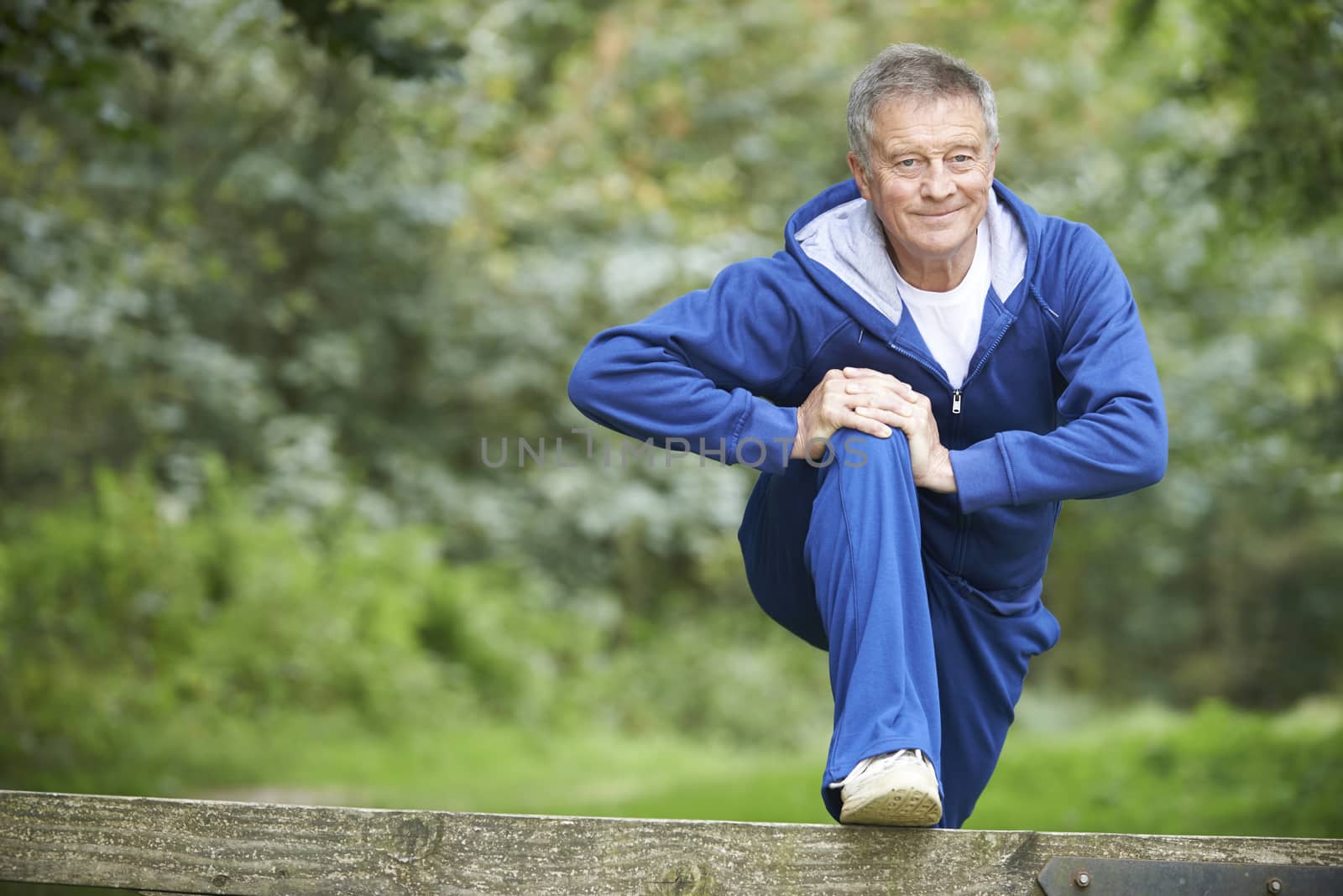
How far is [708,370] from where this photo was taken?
2459 millimetres

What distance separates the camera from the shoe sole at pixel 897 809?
5.85ft

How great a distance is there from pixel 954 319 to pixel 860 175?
33 cm

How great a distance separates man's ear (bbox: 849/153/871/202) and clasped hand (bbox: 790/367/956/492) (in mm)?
408

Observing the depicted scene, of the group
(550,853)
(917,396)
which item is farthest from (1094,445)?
(550,853)

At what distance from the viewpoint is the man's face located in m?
2.34

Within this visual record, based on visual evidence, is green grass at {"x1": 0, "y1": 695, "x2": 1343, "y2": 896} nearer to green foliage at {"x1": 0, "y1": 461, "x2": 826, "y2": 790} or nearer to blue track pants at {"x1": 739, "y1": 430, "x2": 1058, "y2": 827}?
green foliage at {"x1": 0, "y1": 461, "x2": 826, "y2": 790}

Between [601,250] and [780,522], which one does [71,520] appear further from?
[780,522]

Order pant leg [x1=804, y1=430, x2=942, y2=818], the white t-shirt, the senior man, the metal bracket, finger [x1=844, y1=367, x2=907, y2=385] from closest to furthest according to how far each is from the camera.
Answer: the metal bracket, pant leg [x1=804, y1=430, x2=942, y2=818], the senior man, finger [x1=844, y1=367, x2=907, y2=385], the white t-shirt

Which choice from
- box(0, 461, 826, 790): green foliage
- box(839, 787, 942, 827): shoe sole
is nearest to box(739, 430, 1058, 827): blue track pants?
box(839, 787, 942, 827): shoe sole

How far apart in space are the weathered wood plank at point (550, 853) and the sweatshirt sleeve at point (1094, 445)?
621 millimetres

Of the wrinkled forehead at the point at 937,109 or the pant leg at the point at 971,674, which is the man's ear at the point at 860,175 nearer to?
the wrinkled forehead at the point at 937,109

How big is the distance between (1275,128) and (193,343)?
683cm

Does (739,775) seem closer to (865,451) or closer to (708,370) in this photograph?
(708,370)

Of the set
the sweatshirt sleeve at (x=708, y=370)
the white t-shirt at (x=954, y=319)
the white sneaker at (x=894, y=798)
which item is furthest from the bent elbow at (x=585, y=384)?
the white sneaker at (x=894, y=798)
